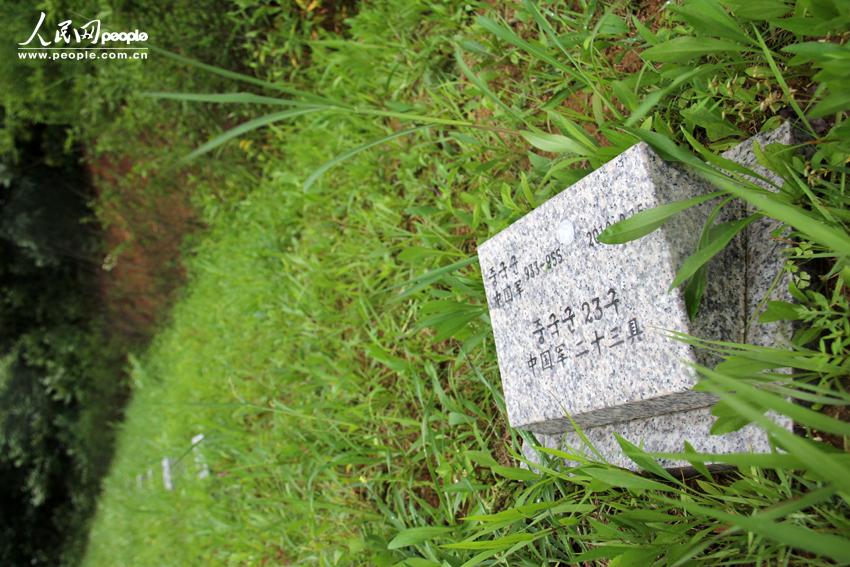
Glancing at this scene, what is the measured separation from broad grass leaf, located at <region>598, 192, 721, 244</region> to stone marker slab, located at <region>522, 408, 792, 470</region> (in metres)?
0.38

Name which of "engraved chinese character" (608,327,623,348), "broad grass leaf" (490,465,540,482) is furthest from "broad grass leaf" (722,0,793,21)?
"broad grass leaf" (490,465,540,482)

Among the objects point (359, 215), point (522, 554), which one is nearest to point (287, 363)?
point (359, 215)

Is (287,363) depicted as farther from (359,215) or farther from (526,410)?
(526,410)

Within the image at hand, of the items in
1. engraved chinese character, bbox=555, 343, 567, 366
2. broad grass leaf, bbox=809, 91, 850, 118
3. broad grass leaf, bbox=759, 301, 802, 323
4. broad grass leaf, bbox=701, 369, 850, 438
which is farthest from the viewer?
engraved chinese character, bbox=555, 343, 567, 366

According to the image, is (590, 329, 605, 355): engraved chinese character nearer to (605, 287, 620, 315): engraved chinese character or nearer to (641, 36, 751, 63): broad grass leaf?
(605, 287, 620, 315): engraved chinese character

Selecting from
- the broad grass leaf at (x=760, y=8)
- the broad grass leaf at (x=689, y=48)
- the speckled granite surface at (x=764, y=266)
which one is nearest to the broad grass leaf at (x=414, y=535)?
the speckled granite surface at (x=764, y=266)

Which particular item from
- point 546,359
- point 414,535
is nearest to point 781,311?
point 546,359

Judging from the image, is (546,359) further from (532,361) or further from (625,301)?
(625,301)

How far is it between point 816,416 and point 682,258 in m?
0.43

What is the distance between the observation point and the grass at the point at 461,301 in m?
1.12

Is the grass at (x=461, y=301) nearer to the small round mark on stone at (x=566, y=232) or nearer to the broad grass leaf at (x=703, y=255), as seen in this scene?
the broad grass leaf at (x=703, y=255)

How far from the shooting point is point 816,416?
825mm

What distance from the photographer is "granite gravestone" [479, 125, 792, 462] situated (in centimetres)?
121

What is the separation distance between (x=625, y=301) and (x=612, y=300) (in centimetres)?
3
